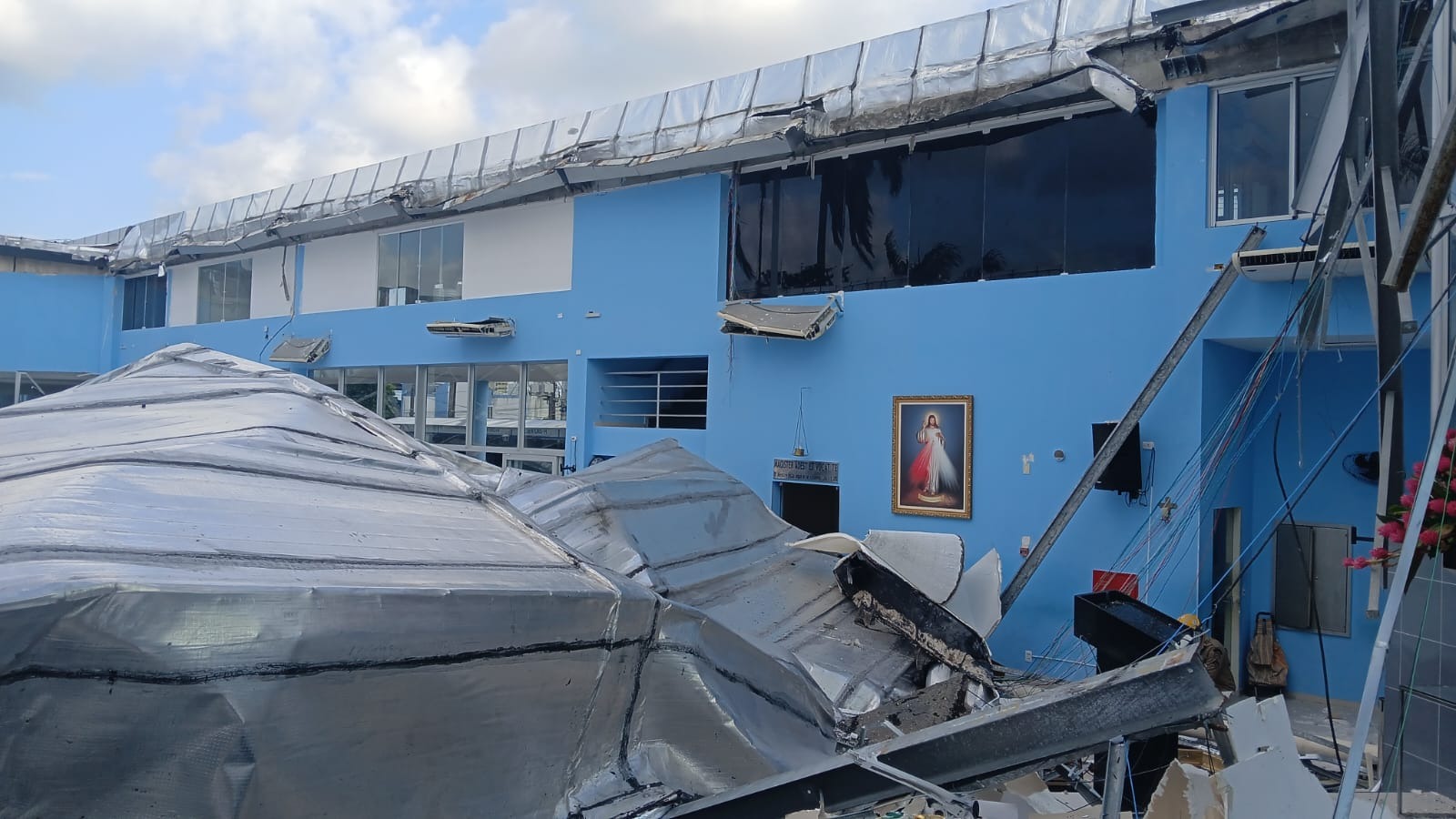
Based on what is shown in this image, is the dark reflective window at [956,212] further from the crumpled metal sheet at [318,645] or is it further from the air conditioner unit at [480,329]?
the crumpled metal sheet at [318,645]

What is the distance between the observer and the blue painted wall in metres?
18.7

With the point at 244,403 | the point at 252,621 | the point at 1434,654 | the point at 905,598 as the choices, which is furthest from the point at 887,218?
the point at 252,621

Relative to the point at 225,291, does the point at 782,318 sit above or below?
below

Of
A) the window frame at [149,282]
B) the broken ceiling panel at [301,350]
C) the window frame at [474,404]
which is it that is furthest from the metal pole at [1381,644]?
the window frame at [149,282]

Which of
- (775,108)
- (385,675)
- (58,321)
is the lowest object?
(385,675)

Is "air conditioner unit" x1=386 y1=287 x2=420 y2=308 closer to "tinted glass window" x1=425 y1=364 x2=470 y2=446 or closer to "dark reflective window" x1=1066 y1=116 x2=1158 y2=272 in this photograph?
"tinted glass window" x1=425 y1=364 x2=470 y2=446

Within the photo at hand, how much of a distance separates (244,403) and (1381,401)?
583 cm

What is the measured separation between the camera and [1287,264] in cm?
655

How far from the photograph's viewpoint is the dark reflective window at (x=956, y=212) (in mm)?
8156

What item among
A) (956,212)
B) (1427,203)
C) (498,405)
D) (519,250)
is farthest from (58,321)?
(1427,203)

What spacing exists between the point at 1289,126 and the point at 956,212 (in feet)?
9.85

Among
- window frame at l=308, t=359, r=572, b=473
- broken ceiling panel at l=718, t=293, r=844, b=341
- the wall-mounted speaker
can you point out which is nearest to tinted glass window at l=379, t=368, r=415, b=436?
window frame at l=308, t=359, r=572, b=473

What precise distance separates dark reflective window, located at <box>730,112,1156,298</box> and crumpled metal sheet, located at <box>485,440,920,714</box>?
386cm

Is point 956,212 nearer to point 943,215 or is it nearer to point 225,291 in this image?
point 943,215
